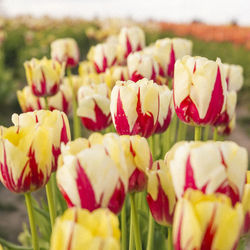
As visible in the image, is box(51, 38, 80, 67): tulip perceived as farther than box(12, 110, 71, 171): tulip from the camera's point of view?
Yes

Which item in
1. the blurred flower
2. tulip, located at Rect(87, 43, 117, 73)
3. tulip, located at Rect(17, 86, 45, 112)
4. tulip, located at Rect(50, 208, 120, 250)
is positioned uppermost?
tulip, located at Rect(50, 208, 120, 250)

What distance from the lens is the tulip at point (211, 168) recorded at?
509 mm

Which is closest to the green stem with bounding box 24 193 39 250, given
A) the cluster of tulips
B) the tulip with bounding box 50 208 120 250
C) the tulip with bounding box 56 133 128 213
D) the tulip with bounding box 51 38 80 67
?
the cluster of tulips

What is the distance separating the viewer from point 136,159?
25.9 inches

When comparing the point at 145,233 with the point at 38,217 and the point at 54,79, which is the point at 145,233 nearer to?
the point at 38,217

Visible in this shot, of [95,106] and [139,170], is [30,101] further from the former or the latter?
[139,170]

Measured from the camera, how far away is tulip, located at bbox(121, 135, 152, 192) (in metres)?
0.65

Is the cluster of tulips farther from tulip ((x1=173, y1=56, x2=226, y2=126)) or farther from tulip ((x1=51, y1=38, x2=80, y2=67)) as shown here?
tulip ((x1=51, y1=38, x2=80, y2=67))

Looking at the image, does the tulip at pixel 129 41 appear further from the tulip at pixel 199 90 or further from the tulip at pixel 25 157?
the tulip at pixel 25 157

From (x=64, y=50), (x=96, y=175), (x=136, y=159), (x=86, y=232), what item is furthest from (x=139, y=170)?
(x=64, y=50)

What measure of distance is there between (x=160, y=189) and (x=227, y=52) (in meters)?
6.61

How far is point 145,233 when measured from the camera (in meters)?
1.23

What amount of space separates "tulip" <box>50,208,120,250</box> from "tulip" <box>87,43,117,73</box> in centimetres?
108

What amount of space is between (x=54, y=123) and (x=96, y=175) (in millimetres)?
231
